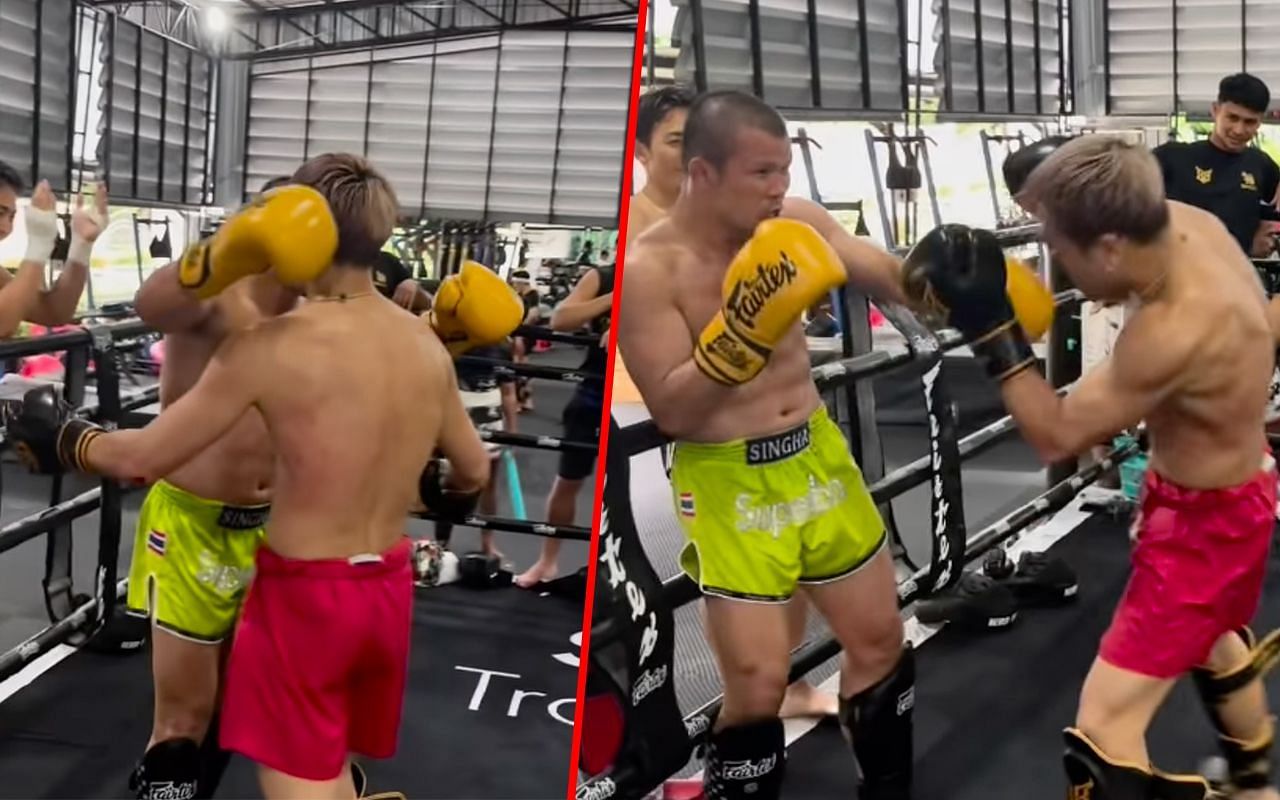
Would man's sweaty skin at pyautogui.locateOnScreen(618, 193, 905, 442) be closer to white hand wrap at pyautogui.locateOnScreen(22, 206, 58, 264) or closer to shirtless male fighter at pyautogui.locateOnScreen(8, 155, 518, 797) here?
shirtless male fighter at pyautogui.locateOnScreen(8, 155, 518, 797)

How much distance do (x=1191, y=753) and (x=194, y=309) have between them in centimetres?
147

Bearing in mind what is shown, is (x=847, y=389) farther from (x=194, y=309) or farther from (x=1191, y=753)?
(x=194, y=309)

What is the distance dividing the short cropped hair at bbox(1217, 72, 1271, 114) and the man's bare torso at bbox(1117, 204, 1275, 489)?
0.39 meters

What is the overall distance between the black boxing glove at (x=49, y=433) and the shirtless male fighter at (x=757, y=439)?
1.91 feet

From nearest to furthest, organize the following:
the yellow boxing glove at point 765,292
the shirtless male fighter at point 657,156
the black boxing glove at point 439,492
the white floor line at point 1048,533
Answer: the yellow boxing glove at point 765,292
the shirtless male fighter at point 657,156
the black boxing glove at point 439,492
the white floor line at point 1048,533

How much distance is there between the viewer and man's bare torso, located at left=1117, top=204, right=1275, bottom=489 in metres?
1.40

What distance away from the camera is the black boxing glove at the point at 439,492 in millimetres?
1449

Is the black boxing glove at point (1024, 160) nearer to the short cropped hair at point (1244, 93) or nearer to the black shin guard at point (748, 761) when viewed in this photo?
the short cropped hair at point (1244, 93)

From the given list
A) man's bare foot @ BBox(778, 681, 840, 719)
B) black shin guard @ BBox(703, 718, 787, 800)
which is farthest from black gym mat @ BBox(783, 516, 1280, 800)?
black shin guard @ BBox(703, 718, 787, 800)

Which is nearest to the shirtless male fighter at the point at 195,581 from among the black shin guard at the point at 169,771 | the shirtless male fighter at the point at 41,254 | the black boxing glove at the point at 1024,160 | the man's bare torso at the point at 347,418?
the black shin guard at the point at 169,771

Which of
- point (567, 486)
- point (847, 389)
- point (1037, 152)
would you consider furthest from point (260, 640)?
point (1037, 152)

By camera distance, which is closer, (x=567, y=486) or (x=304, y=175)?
(x=304, y=175)

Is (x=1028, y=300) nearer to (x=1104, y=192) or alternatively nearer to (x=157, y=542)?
(x=1104, y=192)

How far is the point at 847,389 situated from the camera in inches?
72.2
